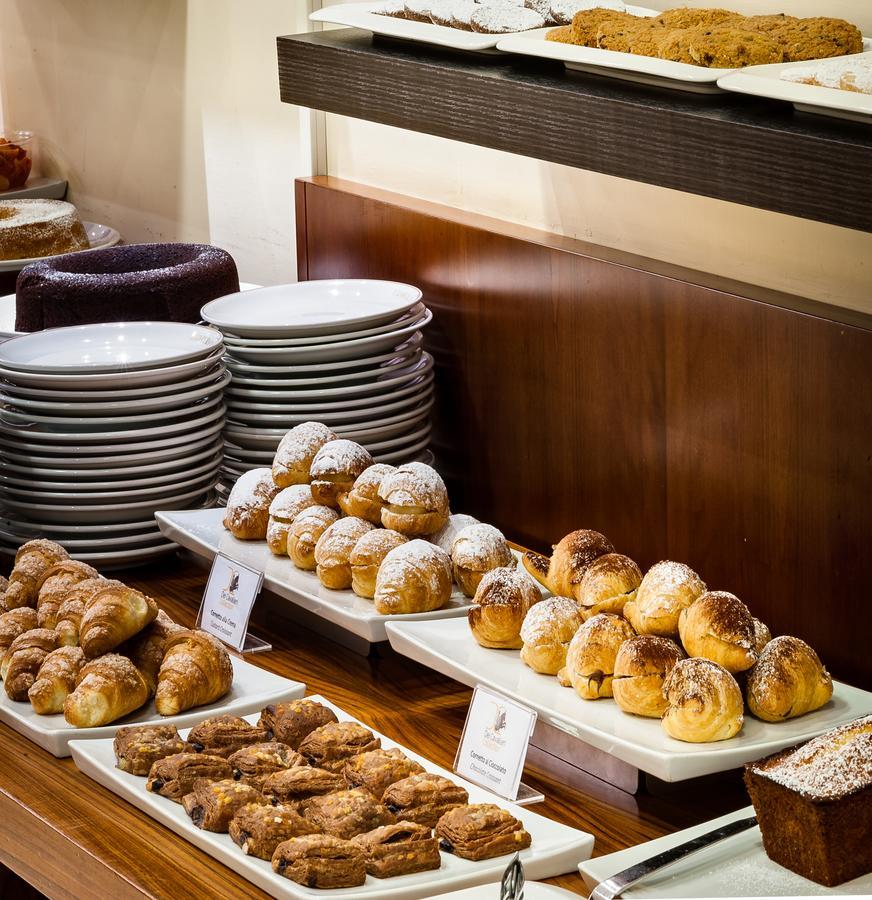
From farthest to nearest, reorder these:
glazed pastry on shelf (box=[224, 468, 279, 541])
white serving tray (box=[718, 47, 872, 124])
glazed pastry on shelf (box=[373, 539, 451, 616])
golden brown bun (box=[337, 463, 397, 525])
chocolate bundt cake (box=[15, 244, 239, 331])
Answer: chocolate bundt cake (box=[15, 244, 239, 331]) → glazed pastry on shelf (box=[224, 468, 279, 541]) → golden brown bun (box=[337, 463, 397, 525]) → glazed pastry on shelf (box=[373, 539, 451, 616]) → white serving tray (box=[718, 47, 872, 124])

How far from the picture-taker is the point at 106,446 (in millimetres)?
1673

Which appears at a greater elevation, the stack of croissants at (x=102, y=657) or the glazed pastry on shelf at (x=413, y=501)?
the glazed pastry on shelf at (x=413, y=501)

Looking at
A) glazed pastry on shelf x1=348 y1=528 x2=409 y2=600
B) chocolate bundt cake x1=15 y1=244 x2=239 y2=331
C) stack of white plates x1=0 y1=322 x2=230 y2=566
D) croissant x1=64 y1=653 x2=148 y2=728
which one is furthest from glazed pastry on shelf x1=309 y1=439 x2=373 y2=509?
chocolate bundt cake x1=15 y1=244 x2=239 y2=331

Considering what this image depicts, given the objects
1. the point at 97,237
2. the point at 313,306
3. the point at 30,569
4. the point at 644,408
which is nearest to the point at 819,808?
the point at 644,408

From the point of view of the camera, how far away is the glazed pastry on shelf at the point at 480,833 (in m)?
1.06

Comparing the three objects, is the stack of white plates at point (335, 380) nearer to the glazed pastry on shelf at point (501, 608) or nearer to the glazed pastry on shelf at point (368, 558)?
the glazed pastry on shelf at point (368, 558)

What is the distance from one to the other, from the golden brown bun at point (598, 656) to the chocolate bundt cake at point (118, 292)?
36.1 inches

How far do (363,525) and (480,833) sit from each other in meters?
0.50

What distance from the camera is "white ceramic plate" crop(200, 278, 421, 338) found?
68.6 inches

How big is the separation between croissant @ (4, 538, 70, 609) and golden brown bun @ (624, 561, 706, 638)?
0.67 meters

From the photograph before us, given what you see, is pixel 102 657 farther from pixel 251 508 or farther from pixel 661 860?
pixel 661 860

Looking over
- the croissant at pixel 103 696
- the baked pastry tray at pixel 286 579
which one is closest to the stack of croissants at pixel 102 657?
the croissant at pixel 103 696

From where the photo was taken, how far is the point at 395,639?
1.37 meters

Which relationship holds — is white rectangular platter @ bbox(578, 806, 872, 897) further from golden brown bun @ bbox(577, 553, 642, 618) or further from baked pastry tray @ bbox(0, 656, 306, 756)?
baked pastry tray @ bbox(0, 656, 306, 756)
